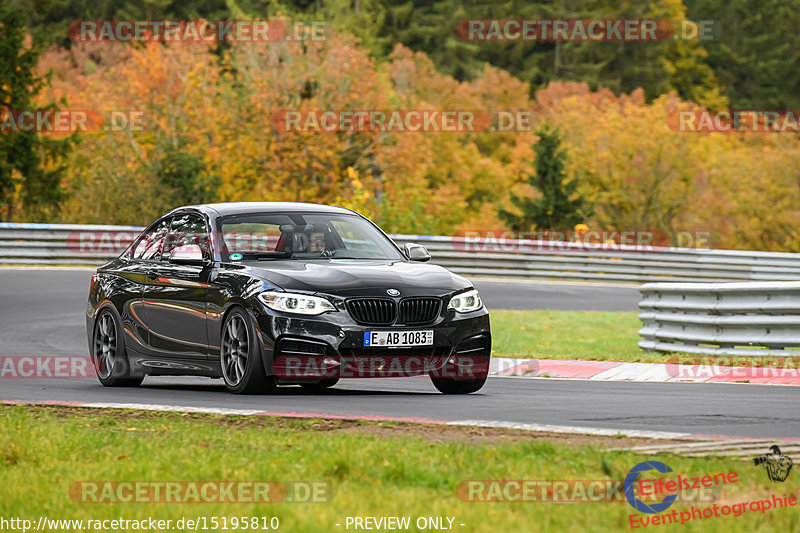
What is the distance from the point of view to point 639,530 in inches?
210

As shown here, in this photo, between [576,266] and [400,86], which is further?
[400,86]

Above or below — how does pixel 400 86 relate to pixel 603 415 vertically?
above

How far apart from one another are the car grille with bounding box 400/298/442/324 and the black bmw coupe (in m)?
0.01

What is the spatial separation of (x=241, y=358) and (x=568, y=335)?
382 inches

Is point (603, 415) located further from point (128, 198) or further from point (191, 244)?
point (128, 198)

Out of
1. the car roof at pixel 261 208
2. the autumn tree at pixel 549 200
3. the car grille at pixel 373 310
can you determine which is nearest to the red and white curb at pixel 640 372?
the car roof at pixel 261 208

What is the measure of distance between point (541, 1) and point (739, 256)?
178ft

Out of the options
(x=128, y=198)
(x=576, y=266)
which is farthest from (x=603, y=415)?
(x=128, y=198)

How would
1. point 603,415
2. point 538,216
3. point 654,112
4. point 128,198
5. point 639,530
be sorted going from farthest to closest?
point 654,112, point 538,216, point 128,198, point 603,415, point 639,530

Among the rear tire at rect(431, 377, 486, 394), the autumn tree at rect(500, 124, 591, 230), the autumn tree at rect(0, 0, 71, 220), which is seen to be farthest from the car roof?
the autumn tree at rect(500, 124, 591, 230)

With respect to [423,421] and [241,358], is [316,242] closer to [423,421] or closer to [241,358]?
[241,358]

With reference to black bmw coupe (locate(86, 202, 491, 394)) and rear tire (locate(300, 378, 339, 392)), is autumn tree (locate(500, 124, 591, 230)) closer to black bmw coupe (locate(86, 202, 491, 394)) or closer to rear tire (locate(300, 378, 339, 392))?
black bmw coupe (locate(86, 202, 491, 394))

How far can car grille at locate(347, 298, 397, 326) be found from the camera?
34.1 ft

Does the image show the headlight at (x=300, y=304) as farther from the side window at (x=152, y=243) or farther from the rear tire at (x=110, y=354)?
the rear tire at (x=110, y=354)
